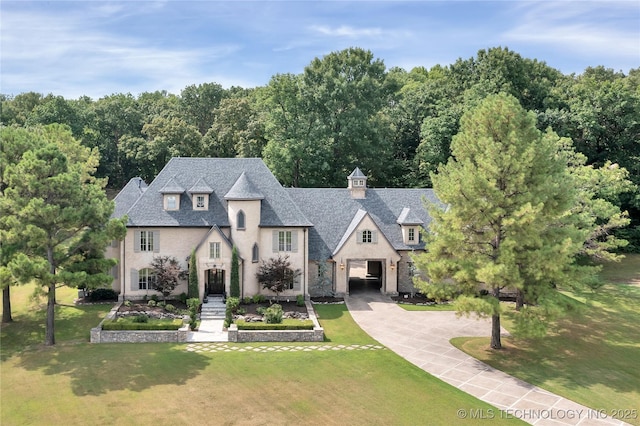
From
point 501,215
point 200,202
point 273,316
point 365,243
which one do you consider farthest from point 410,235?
point 200,202

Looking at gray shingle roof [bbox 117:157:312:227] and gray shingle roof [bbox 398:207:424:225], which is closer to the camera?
gray shingle roof [bbox 117:157:312:227]

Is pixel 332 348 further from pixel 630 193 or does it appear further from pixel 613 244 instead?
pixel 630 193

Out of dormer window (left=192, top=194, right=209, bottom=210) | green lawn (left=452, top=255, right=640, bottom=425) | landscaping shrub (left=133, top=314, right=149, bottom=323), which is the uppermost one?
dormer window (left=192, top=194, right=209, bottom=210)

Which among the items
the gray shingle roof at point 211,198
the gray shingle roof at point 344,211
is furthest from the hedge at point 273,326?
the gray shingle roof at point 344,211

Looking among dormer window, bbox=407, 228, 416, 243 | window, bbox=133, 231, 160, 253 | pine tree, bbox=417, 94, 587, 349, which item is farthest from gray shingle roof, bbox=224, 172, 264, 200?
pine tree, bbox=417, 94, 587, 349

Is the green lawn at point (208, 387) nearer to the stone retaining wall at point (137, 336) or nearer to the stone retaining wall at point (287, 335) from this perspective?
the stone retaining wall at point (137, 336)

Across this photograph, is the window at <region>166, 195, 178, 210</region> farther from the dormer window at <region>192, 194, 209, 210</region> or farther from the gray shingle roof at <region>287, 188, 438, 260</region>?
the gray shingle roof at <region>287, 188, 438, 260</region>
